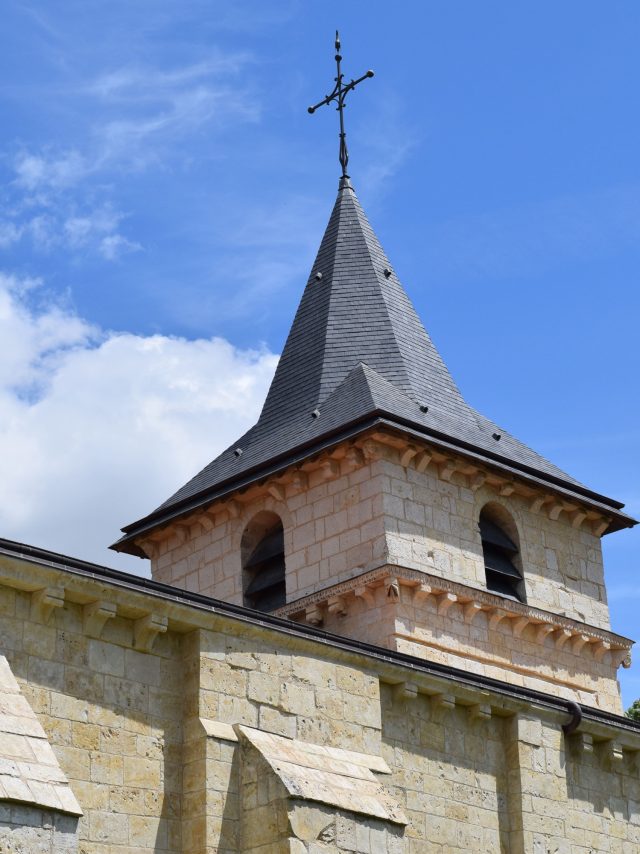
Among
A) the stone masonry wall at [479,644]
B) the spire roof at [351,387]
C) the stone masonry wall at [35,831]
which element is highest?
the spire roof at [351,387]

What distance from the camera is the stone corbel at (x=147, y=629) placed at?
13.8 m

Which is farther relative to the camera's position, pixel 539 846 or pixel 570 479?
pixel 570 479

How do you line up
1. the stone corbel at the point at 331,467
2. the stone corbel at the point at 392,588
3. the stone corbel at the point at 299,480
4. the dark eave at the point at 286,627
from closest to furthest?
the dark eave at the point at 286,627
the stone corbel at the point at 392,588
the stone corbel at the point at 331,467
the stone corbel at the point at 299,480

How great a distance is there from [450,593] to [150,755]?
782cm

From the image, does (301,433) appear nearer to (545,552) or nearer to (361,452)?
(361,452)

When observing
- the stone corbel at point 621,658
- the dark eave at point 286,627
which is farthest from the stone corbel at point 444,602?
the dark eave at point 286,627

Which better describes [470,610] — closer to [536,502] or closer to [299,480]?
[536,502]

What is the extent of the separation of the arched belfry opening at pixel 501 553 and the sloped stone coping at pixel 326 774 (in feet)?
24.4

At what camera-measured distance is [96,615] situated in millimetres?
13523

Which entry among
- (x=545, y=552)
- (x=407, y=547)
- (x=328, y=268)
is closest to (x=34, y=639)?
(x=407, y=547)

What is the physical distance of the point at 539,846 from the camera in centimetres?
1623

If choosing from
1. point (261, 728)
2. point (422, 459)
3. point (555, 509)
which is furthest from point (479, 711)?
point (555, 509)

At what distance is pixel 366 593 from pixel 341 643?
17.4 feet

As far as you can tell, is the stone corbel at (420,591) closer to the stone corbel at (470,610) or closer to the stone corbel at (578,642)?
the stone corbel at (470,610)
